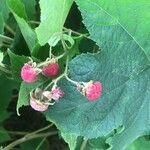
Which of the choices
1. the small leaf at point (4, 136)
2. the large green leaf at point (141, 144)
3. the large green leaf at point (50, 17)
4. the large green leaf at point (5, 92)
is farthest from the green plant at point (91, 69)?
the small leaf at point (4, 136)

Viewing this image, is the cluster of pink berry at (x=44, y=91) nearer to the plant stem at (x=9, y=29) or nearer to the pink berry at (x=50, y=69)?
the pink berry at (x=50, y=69)

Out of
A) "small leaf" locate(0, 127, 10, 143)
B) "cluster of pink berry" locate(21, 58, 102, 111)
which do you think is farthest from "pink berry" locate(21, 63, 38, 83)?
"small leaf" locate(0, 127, 10, 143)

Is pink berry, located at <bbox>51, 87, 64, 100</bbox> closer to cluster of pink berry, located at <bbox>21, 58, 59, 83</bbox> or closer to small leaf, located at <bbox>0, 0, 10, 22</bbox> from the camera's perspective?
cluster of pink berry, located at <bbox>21, 58, 59, 83</bbox>

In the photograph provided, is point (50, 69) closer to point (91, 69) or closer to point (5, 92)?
point (91, 69)

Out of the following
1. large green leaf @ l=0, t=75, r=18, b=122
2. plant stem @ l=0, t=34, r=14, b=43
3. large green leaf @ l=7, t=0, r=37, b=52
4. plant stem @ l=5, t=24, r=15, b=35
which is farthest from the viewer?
large green leaf @ l=0, t=75, r=18, b=122

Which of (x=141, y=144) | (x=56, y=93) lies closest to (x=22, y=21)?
(x=56, y=93)

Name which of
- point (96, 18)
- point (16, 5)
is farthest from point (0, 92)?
point (96, 18)
